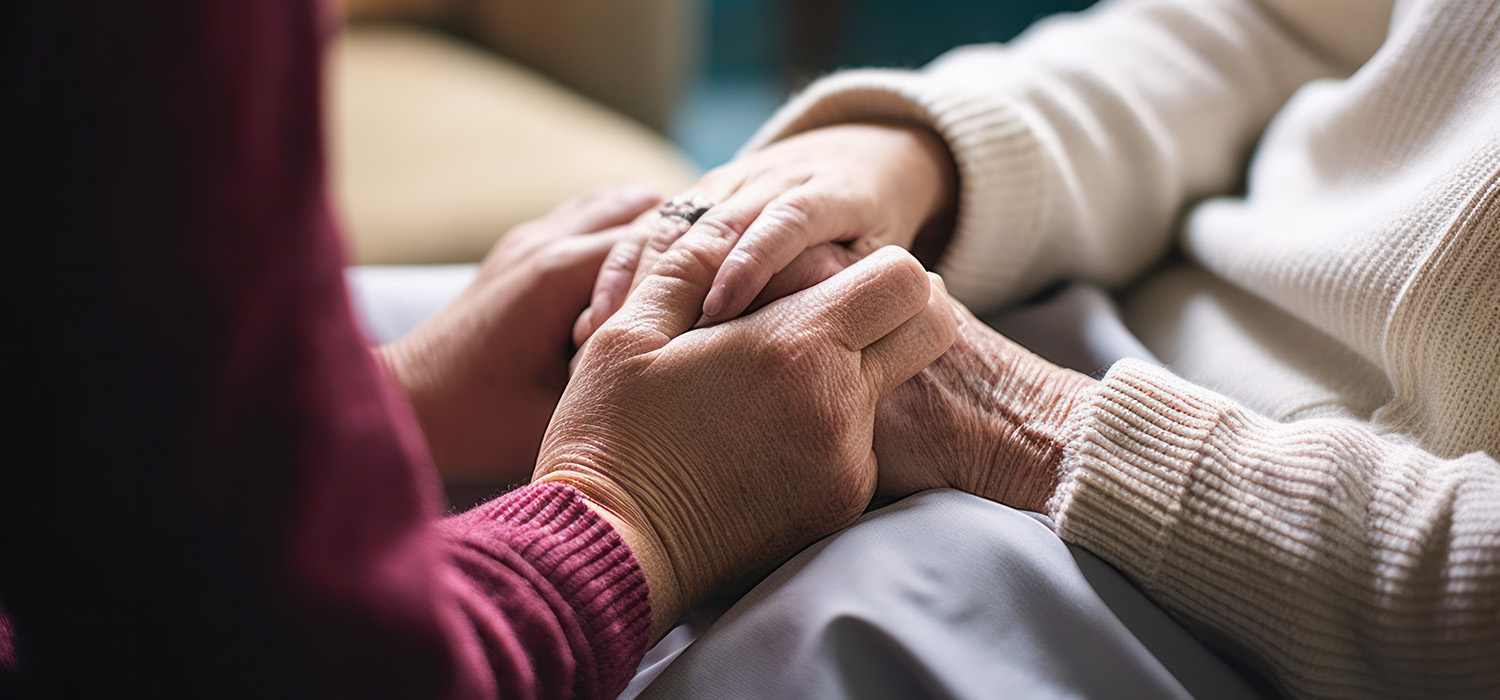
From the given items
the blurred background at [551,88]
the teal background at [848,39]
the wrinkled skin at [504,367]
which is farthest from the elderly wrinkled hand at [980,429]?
the teal background at [848,39]

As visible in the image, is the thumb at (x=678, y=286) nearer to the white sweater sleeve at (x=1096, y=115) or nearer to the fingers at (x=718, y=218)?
the fingers at (x=718, y=218)

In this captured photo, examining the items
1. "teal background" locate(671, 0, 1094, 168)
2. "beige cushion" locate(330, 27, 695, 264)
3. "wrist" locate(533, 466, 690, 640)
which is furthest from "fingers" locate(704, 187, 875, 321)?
"teal background" locate(671, 0, 1094, 168)

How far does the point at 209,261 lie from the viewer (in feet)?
0.75

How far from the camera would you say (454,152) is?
1333 millimetres

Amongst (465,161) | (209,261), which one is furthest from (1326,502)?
(465,161)

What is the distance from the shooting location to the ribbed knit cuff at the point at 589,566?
0.38 meters

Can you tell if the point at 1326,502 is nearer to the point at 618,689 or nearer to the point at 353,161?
the point at 618,689

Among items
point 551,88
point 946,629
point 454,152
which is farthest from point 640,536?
point 551,88

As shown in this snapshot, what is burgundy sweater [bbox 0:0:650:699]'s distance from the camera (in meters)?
0.22

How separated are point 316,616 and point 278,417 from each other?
0.06 meters

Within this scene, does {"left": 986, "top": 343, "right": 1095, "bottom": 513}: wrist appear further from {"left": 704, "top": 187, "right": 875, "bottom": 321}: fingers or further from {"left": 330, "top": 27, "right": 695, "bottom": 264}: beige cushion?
{"left": 330, "top": 27, "right": 695, "bottom": 264}: beige cushion

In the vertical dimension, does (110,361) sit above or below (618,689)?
above

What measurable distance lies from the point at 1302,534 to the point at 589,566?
30 centimetres

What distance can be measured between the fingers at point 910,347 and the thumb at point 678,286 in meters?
0.09
